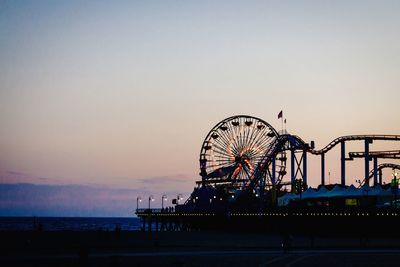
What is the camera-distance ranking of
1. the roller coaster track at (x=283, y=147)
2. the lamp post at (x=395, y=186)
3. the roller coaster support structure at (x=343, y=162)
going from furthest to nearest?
the roller coaster track at (x=283, y=147)
the roller coaster support structure at (x=343, y=162)
the lamp post at (x=395, y=186)

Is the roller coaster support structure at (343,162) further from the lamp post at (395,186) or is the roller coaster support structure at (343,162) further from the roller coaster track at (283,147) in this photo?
the lamp post at (395,186)

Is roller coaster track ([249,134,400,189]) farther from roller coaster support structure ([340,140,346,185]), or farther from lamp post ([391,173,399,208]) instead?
lamp post ([391,173,399,208])

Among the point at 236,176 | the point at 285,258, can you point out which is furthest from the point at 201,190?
the point at 285,258

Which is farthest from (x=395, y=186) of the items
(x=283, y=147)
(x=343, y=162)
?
(x=283, y=147)

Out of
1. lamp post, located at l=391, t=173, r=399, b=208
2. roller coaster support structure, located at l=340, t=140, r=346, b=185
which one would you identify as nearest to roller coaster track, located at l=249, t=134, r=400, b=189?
roller coaster support structure, located at l=340, t=140, r=346, b=185

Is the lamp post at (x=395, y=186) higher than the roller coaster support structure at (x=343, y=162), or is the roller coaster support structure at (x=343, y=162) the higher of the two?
the roller coaster support structure at (x=343, y=162)

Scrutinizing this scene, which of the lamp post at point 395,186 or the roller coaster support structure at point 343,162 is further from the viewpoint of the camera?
the roller coaster support structure at point 343,162

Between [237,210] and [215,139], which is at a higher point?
[215,139]

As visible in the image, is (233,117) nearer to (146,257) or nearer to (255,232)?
(255,232)

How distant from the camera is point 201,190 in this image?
12569 cm

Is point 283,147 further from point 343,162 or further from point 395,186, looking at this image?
point 395,186

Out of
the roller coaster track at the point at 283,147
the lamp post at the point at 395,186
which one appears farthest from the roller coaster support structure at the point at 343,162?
the lamp post at the point at 395,186

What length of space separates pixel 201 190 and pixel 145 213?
18184mm

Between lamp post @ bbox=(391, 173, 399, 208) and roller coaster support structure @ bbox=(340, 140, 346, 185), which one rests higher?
roller coaster support structure @ bbox=(340, 140, 346, 185)
